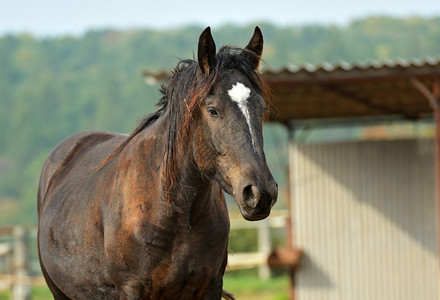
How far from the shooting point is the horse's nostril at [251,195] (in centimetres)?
310

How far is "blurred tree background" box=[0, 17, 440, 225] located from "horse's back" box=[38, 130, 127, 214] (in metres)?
46.4

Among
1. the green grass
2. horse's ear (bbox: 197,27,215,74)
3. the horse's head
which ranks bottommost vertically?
the green grass

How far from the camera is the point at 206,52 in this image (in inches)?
137

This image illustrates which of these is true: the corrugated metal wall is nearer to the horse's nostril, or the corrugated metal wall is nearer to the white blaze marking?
the white blaze marking

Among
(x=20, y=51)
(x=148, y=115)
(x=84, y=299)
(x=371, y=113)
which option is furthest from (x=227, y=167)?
(x=20, y=51)

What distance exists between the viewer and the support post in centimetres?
1284

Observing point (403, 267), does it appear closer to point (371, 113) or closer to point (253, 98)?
point (371, 113)

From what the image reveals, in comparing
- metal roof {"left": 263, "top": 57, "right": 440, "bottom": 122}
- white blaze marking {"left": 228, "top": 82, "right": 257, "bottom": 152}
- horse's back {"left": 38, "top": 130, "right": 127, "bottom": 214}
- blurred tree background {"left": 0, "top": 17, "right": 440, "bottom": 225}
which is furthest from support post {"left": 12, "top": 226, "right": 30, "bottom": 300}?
blurred tree background {"left": 0, "top": 17, "right": 440, "bottom": 225}

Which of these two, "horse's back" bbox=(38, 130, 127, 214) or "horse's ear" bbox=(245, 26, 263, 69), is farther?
"horse's back" bbox=(38, 130, 127, 214)

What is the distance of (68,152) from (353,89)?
4.66 meters

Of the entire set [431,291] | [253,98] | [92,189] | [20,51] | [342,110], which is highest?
[20,51]

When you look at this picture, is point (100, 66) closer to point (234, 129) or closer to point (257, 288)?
point (257, 288)

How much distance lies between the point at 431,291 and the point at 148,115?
24.8 ft

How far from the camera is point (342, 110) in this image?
36.4ft
